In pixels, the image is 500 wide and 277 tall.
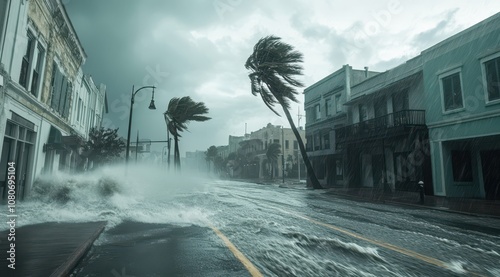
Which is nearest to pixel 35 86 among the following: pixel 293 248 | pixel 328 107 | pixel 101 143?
pixel 101 143

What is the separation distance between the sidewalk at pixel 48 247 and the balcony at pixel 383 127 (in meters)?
18.2

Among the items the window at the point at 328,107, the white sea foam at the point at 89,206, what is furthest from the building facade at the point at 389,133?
the white sea foam at the point at 89,206

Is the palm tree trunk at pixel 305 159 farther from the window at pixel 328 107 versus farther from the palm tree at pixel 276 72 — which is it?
the window at pixel 328 107

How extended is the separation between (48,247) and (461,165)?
20.3 m

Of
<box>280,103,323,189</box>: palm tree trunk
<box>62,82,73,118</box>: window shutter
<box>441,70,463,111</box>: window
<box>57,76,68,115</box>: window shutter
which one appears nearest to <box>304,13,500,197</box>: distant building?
<box>441,70,463,111</box>: window

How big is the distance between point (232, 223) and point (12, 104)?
8.34 m

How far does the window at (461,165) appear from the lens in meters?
17.8

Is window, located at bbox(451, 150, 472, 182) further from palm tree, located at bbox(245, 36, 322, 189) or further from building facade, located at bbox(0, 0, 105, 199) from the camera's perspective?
building facade, located at bbox(0, 0, 105, 199)

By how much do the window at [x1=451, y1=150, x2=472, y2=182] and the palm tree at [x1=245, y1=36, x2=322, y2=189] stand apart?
11222 millimetres

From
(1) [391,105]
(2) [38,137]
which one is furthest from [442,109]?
(2) [38,137]

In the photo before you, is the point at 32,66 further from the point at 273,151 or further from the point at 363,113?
the point at 273,151

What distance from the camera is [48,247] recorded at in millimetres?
5082

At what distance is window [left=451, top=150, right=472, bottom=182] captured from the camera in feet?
58.5

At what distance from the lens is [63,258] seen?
14.6 feet
